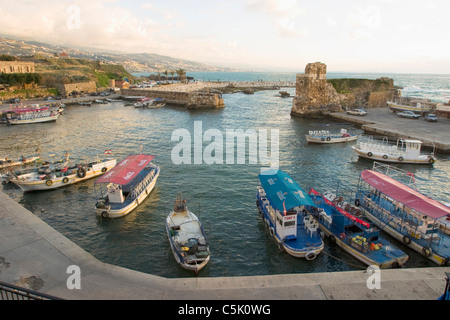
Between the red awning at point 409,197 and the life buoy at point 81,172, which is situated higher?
the red awning at point 409,197

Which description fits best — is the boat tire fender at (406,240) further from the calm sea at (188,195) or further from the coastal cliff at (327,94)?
the coastal cliff at (327,94)

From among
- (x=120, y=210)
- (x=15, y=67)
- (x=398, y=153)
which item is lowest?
(x=120, y=210)

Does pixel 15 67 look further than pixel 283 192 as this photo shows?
Yes

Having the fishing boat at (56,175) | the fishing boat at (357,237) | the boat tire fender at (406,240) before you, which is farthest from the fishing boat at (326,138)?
the fishing boat at (56,175)

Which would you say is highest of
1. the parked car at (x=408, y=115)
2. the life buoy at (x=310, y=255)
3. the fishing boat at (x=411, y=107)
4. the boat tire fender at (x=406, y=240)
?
the fishing boat at (x=411, y=107)

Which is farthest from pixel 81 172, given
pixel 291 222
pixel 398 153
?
pixel 398 153

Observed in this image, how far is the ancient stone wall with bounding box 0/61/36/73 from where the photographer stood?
89.8 metres

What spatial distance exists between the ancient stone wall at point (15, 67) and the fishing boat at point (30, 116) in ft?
159

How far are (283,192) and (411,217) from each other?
29.0 feet

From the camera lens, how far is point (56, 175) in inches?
1049

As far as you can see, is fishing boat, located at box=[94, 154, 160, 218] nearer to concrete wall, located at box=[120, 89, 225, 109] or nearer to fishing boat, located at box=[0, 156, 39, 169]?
fishing boat, located at box=[0, 156, 39, 169]

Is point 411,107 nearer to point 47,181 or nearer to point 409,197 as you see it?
point 409,197

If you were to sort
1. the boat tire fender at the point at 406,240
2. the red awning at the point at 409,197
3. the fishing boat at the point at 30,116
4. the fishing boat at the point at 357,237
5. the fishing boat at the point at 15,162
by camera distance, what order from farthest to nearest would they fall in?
the fishing boat at the point at 30,116, the fishing boat at the point at 15,162, the boat tire fender at the point at 406,240, the red awning at the point at 409,197, the fishing boat at the point at 357,237

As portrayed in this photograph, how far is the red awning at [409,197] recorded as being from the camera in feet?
52.7
